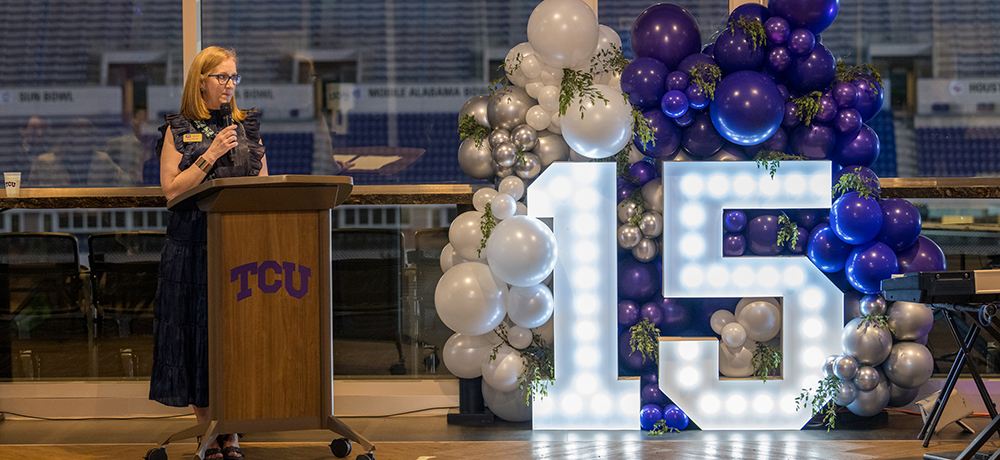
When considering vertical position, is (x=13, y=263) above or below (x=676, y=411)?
above

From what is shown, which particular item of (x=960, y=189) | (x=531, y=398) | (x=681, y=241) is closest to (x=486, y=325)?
(x=531, y=398)

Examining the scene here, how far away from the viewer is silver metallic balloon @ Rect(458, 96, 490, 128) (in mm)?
3482

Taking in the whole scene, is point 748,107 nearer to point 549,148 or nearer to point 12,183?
point 549,148

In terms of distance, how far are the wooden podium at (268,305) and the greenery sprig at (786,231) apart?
1758 mm

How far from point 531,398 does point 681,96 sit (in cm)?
136

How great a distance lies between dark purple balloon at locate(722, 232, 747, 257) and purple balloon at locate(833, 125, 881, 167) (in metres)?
0.52

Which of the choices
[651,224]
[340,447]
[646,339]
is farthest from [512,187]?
[340,447]

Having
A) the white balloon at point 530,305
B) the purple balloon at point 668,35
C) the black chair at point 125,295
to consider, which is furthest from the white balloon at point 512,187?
the black chair at point 125,295

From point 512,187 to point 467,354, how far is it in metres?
0.72

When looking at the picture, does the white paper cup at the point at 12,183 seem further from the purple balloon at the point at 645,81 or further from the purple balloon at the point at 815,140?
the purple balloon at the point at 815,140

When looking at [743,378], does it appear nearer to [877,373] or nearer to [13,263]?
[877,373]

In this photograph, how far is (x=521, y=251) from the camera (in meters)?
3.10

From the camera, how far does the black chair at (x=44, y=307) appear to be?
382 cm

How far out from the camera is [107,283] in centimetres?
382
